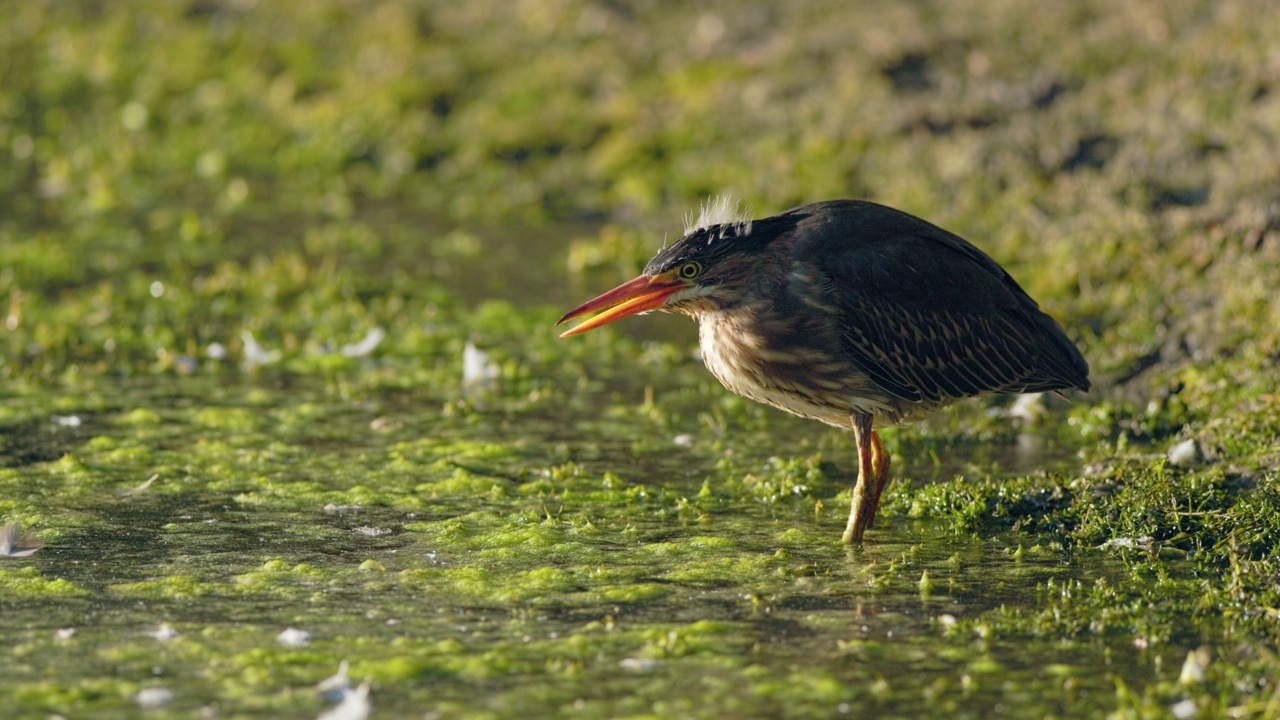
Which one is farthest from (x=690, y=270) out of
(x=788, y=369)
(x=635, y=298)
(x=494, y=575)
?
(x=494, y=575)

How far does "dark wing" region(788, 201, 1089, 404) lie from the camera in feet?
21.3

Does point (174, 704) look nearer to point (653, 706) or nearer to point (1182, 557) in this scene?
point (653, 706)

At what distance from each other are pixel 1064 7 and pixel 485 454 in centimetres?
774

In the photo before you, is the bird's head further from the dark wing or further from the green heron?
the dark wing

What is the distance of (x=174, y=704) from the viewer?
4652 mm

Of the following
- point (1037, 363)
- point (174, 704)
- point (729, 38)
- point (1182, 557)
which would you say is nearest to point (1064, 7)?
point (729, 38)

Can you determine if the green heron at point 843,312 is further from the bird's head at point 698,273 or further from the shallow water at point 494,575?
the shallow water at point 494,575

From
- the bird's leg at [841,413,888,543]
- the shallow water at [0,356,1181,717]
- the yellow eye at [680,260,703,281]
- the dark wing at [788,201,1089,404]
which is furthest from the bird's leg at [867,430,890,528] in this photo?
the yellow eye at [680,260,703,281]

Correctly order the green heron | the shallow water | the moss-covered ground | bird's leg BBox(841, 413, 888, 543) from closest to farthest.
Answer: the shallow water
the moss-covered ground
bird's leg BBox(841, 413, 888, 543)
the green heron

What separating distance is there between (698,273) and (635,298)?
29cm

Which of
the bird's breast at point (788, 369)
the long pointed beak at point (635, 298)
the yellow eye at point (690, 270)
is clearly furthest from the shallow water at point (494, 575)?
the yellow eye at point (690, 270)

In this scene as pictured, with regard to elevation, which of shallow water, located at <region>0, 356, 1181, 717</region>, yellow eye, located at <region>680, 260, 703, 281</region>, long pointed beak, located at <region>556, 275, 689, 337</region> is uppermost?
yellow eye, located at <region>680, 260, 703, 281</region>


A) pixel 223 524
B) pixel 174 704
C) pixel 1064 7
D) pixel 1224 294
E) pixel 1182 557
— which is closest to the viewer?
pixel 174 704

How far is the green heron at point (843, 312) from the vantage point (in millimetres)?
6449
